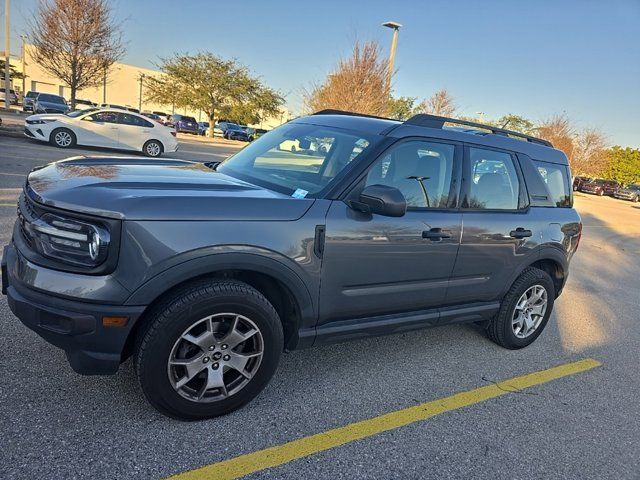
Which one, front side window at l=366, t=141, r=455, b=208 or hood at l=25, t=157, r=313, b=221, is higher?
front side window at l=366, t=141, r=455, b=208

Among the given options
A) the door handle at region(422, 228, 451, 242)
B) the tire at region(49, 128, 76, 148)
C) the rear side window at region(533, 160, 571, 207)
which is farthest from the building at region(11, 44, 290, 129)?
the door handle at region(422, 228, 451, 242)

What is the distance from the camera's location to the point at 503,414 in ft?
10.7

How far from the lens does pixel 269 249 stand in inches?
106

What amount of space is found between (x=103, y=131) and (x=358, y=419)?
49.6ft

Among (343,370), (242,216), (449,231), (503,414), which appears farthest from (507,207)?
(242,216)

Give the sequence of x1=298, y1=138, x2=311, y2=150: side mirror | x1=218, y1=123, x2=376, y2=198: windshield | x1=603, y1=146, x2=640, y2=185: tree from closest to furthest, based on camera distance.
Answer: x1=218, y1=123, x2=376, y2=198: windshield
x1=298, y1=138, x2=311, y2=150: side mirror
x1=603, y1=146, x2=640, y2=185: tree

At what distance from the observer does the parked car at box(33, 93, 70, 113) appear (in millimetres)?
27172

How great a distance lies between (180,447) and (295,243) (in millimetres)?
1252

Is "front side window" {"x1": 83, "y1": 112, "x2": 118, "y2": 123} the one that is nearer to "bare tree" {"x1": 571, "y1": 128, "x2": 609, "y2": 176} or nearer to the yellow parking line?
the yellow parking line

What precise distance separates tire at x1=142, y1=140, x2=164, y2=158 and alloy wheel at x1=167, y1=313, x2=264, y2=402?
49.0 feet

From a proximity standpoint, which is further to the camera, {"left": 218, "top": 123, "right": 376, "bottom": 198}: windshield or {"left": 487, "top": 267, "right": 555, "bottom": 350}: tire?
{"left": 487, "top": 267, "right": 555, "bottom": 350}: tire

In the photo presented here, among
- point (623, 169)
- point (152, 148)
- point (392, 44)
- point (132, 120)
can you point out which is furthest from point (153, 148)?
point (623, 169)

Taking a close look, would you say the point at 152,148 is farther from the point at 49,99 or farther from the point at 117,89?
the point at 117,89

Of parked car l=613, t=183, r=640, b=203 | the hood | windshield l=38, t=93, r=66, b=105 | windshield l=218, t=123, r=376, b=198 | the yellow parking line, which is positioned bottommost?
the yellow parking line
